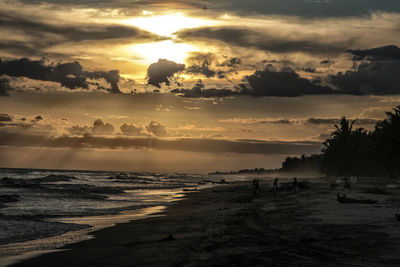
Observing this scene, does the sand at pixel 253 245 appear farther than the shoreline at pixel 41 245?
No

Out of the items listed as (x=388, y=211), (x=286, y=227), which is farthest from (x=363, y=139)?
(x=286, y=227)

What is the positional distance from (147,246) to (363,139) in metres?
99.1

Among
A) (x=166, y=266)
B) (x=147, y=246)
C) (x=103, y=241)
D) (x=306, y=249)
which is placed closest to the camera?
(x=166, y=266)

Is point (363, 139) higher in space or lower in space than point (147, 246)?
higher

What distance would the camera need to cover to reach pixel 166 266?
11.7m

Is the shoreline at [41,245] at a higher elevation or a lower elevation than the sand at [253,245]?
lower

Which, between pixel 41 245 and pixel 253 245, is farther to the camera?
pixel 41 245

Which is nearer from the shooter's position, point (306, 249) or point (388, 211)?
point (306, 249)

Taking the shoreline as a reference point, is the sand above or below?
above

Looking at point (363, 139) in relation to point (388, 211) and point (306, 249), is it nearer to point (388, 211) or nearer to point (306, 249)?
point (388, 211)

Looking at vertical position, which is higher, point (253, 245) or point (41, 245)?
point (253, 245)

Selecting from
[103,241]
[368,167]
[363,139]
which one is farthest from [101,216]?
[368,167]

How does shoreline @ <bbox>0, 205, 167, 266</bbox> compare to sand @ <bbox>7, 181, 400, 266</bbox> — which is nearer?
sand @ <bbox>7, 181, 400, 266</bbox>

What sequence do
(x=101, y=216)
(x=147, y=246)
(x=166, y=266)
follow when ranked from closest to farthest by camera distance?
(x=166, y=266) < (x=147, y=246) < (x=101, y=216)
